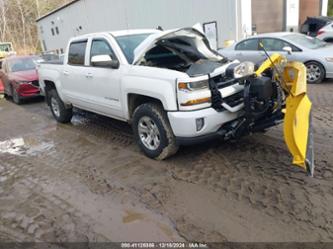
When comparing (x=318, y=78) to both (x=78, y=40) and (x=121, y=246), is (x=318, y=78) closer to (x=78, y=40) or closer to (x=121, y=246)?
(x=78, y=40)

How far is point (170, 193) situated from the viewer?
388cm

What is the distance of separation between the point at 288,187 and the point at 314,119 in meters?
2.70

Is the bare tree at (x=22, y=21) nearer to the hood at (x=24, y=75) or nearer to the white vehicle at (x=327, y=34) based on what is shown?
the hood at (x=24, y=75)

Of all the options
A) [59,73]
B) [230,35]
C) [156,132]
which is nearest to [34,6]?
[230,35]

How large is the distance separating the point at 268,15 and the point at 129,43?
1268 centimetres

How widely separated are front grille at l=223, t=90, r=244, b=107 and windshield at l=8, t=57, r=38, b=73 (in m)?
9.11

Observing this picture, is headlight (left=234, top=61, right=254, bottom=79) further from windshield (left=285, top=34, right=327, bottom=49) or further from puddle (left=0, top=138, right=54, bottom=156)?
windshield (left=285, top=34, right=327, bottom=49)

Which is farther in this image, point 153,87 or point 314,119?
point 314,119

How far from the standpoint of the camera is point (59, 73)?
22.6ft

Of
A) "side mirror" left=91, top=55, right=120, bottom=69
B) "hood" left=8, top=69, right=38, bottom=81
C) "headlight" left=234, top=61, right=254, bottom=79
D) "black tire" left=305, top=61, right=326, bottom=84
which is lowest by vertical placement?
"black tire" left=305, top=61, right=326, bottom=84

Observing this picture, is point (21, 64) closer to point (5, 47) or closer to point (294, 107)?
point (294, 107)

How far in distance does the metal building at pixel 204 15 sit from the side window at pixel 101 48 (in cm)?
992

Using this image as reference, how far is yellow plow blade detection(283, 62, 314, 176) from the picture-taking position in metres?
3.56

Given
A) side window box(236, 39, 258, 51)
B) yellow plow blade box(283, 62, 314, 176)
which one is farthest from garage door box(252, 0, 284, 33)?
yellow plow blade box(283, 62, 314, 176)
